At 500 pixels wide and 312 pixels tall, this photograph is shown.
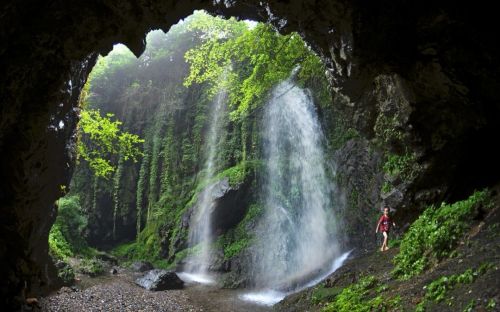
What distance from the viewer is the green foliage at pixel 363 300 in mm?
6062

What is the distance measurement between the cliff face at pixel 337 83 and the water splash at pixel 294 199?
637cm

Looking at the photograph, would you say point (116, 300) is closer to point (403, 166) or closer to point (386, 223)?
point (386, 223)

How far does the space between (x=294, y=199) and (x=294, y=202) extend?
0.15 metres

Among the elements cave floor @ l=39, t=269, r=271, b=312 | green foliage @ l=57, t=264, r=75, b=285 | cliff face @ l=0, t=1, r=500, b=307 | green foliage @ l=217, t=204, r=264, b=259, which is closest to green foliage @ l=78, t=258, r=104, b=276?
cave floor @ l=39, t=269, r=271, b=312

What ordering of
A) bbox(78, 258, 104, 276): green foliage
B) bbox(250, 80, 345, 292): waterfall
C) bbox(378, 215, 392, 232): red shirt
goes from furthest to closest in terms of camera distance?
bbox(250, 80, 345, 292): waterfall < bbox(78, 258, 104, 276): green foliage < bbox(378, 215, 392, 232): red shirt

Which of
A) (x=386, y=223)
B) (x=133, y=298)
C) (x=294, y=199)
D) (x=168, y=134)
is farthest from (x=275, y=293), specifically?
(x=168, y=134)

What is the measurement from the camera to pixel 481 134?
767 cm

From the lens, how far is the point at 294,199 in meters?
17.5

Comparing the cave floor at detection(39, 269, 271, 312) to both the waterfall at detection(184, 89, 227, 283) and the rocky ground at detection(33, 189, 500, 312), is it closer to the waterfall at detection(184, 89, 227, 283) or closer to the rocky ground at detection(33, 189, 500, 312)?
the rocky ground at detection(33, 189, 500, 312)

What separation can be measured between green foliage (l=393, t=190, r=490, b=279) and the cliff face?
997 millimetres

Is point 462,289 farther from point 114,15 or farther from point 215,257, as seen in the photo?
point 215,257

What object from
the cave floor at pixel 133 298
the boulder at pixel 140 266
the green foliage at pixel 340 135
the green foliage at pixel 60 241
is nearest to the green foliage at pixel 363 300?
the cave floor at pixel 133 298

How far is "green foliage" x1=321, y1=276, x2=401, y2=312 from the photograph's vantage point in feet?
19.9

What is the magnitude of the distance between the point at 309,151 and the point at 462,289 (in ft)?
43.1
